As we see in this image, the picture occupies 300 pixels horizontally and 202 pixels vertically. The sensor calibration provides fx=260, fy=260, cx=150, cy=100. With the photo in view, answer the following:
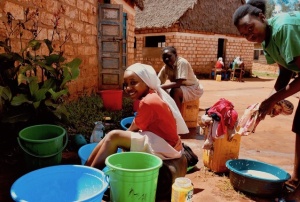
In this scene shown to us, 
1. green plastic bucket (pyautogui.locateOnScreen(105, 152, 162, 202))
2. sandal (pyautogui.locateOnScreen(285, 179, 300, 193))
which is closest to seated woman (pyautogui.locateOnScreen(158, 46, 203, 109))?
sandal (pyautogui.locateOnScreen(285, 179, 300, 193))

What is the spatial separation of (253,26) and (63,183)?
1.86 m

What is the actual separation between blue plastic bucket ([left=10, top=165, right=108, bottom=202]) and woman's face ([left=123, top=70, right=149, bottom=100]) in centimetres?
83

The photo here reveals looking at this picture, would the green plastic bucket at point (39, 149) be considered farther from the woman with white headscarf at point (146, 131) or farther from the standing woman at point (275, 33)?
the standing woman at point (275, 33)

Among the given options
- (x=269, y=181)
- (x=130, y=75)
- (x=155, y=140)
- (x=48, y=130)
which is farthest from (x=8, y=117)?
(x=269, y=181)

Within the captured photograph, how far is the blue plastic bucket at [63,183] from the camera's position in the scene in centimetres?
176

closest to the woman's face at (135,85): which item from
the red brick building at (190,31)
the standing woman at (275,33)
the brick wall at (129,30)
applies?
the standing woman at (275,33)

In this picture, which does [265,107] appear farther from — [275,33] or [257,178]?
[257,178]

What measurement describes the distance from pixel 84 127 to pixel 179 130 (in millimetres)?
1938

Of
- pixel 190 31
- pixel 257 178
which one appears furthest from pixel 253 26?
pixel 190 31

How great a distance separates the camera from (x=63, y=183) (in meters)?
1.92

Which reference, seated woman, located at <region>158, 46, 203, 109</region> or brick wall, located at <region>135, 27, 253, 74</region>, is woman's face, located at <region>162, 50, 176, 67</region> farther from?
brick wall, located at <region>135, 27, 253, 74</region>

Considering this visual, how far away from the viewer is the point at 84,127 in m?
4.01

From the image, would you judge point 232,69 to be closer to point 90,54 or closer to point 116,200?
point 90,54

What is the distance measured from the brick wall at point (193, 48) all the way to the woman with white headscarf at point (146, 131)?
40.0ft
